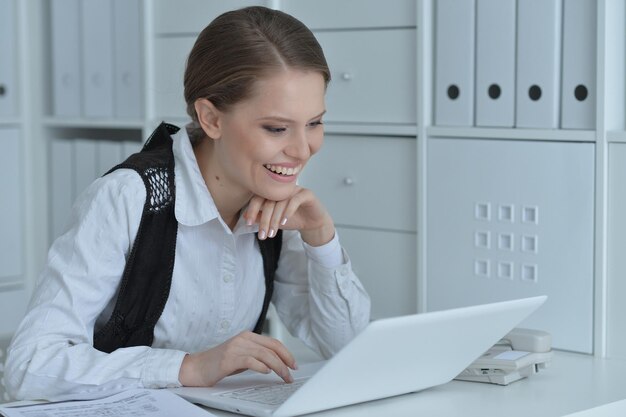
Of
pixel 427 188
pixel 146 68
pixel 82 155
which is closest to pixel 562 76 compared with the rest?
pixel 427 188

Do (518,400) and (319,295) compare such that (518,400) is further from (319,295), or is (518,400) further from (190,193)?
(190,193)

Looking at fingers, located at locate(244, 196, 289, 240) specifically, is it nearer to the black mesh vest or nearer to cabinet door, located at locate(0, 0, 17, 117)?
the black mesh vest

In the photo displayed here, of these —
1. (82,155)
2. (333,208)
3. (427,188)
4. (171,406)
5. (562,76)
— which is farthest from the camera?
(82,155)

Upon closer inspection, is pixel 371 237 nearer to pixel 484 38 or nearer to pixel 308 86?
pixel 484 38

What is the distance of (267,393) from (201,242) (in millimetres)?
365

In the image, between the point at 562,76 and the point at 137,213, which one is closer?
the point at 137,213

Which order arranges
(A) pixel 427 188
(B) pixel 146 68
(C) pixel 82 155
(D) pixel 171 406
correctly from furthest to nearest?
(C) pixel 82 155 → (B) pixel 146 68 → (A) pixel 427 188 → (D) pixel 171 406

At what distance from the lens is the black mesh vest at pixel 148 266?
1.61 metres

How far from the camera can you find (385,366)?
1.35 meters

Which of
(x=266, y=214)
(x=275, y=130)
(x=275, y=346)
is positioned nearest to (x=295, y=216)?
(x=266, y=214)

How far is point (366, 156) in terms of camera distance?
90.7 inches

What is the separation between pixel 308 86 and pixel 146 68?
1.27m

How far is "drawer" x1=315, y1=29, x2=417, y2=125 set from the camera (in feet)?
7.24

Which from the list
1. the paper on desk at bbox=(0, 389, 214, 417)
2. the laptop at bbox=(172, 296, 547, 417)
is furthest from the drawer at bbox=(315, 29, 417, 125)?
the paper on desk at bbox=(0, 389, 214, 417)
